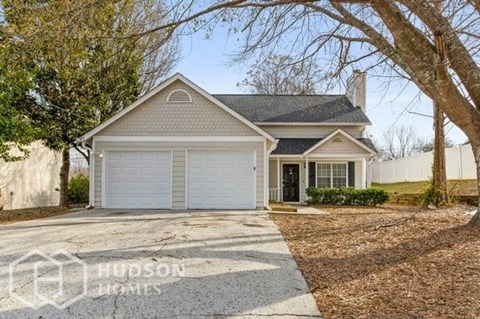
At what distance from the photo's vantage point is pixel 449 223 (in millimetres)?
8281

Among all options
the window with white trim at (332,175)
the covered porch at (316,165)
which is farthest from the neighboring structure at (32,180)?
the window with white trim at (332,175)

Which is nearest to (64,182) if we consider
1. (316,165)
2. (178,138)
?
(178,138)

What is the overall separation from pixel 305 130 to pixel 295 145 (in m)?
1.39

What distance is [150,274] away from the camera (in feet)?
16.8

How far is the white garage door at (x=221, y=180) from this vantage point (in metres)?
13.4

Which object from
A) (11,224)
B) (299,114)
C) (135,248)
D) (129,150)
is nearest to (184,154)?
(129,150)

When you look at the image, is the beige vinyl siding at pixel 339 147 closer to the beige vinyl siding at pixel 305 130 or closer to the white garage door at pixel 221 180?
the beige vinyl siding at pixel 305 130

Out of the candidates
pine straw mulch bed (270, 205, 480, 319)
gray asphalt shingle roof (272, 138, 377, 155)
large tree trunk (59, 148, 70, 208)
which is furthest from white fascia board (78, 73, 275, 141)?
pine straw mulch bed (270, 205, 480, 319)

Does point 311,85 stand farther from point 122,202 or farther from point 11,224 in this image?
point 11,224

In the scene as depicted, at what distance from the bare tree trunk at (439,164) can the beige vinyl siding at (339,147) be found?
3.52 meters

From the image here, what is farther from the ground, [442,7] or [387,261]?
[442,7]

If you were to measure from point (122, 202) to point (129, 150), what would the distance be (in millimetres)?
1836

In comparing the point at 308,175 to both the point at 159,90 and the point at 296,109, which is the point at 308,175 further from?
the point at 159,90

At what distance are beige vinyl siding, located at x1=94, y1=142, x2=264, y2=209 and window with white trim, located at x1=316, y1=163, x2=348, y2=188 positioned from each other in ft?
18.3
